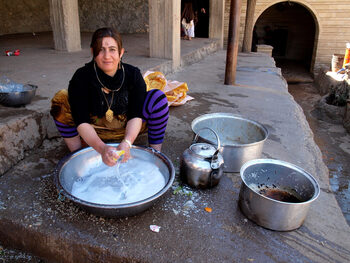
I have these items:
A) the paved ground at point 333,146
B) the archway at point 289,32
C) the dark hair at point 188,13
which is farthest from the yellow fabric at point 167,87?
the archway at point 289,32

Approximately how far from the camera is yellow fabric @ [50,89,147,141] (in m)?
2.12

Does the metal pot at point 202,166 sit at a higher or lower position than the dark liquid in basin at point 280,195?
higher

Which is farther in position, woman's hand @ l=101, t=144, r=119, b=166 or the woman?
the woman

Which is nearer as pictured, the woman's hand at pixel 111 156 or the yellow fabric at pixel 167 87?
the woman's hand at pixel 111 156

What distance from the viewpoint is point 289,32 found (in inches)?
682

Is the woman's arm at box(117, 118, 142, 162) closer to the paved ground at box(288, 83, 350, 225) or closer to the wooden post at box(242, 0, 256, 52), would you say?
the paved ground at box(288, 83, 350, 225)

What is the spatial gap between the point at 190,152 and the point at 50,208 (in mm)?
943

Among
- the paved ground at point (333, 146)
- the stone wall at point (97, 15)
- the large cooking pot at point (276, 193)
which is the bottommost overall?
the paved ground at point (333, 146)

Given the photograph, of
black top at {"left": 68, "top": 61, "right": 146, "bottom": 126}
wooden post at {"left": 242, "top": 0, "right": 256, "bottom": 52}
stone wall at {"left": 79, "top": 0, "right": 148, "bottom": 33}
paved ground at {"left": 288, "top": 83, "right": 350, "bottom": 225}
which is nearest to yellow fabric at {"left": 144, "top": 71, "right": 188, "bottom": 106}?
black top at {"left": 68, "top": 61, "right": 146, "bottom": 126}

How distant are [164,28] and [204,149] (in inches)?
146

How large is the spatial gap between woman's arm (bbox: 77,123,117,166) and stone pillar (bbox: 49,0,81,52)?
13.7ft

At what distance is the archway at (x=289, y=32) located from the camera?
16.7 m

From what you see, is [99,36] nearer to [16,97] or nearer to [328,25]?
[16,97]

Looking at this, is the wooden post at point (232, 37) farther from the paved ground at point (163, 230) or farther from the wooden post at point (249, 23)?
the wooden post at point (249, 23)
